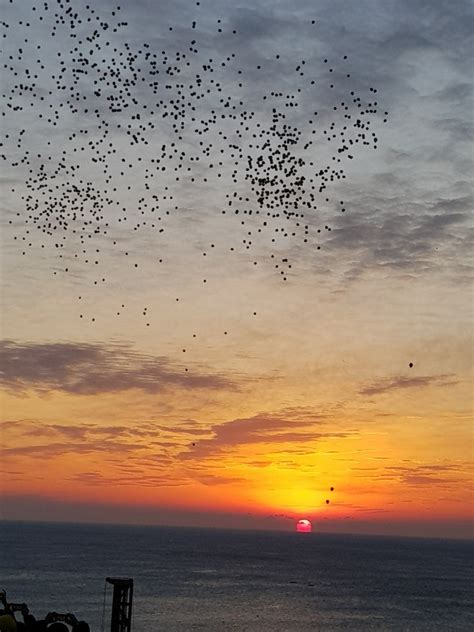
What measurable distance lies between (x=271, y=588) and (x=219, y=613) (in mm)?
44157

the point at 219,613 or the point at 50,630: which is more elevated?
the point at 50,630

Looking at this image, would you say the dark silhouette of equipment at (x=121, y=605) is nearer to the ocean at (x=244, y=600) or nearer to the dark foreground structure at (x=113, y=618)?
→ the dark foreground structure at (x=113, y=618)

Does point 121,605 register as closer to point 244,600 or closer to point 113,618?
point 113,618

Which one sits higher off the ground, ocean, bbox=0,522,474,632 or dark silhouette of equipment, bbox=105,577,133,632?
dark silhouette of equipment, bbox=105,577,133,632

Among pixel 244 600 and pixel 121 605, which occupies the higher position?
pixel 121 605

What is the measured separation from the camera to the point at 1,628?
36375mm

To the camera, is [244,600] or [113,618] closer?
[113,618]

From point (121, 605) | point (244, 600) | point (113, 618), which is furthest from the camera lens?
point (244, 600)

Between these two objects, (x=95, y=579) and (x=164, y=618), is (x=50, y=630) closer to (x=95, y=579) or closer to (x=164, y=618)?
(x=164, y=618)

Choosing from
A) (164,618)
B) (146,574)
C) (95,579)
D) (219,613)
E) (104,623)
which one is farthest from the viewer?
(146,574)

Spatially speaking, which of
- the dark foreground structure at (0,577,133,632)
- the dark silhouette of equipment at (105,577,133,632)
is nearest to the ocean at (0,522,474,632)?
the dark foreground structure at (0,577,133,632)

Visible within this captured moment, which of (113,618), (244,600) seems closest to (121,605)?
(113,618)

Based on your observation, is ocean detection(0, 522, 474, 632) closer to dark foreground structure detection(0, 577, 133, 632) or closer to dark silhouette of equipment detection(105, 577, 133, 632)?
dark foreground structure detection(0, 577, 133, 632)

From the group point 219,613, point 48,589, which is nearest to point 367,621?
point 219,613
